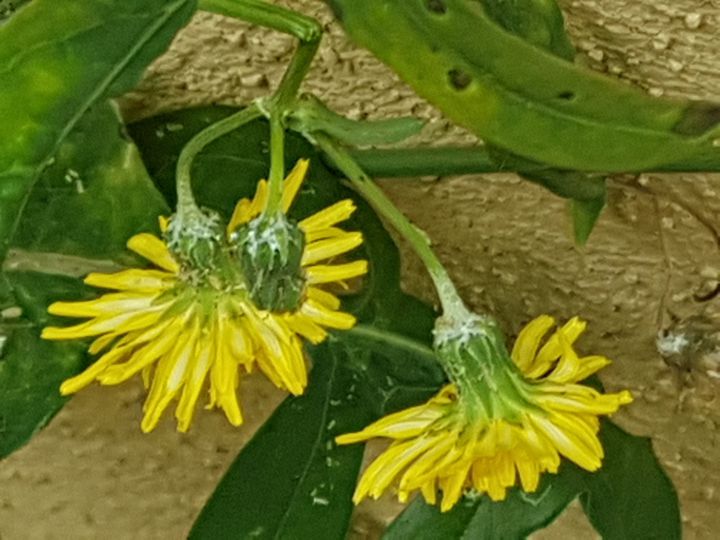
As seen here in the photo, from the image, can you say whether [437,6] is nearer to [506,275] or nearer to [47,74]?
[47,74]

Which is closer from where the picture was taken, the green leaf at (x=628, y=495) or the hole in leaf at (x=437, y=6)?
the hole in leaf at (x=437, y=6)

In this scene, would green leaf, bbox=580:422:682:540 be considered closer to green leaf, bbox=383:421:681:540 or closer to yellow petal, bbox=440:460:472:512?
green leaf, bbox=383:421:681:540

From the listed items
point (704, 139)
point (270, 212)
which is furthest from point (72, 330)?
point (704, 139)

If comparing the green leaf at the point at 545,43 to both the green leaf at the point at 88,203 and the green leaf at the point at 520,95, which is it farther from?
the green leaf at the point at 88,203

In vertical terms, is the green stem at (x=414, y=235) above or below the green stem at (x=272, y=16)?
below

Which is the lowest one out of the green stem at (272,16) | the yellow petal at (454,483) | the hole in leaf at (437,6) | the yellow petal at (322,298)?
the yellow petal at (454,483)

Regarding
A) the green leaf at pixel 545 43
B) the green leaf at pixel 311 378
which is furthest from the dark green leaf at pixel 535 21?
the green leaf at pixel 311 378

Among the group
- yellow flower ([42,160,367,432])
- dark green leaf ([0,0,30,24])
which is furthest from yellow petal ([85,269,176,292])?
dark green leaf ([0,0,30,24])

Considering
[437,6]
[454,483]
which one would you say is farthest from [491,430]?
[437,6]
